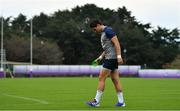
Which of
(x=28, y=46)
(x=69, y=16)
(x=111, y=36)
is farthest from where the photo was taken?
(x=69, y=16)

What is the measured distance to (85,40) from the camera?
110 m

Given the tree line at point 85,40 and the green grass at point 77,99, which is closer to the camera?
the green grass at point 77,99

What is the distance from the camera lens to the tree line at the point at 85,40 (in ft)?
346

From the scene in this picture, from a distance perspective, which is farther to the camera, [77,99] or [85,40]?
[85,40]

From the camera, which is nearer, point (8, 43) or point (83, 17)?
point (8, 43)

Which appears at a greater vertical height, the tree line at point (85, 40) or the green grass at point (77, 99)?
the tree line at point (85, 40)

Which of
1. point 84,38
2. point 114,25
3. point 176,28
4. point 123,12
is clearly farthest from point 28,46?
point 176,28

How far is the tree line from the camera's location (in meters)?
105

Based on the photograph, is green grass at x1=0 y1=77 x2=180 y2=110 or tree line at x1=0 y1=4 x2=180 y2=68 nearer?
green grass at x1=0 y1=77 x2=180 y2=110

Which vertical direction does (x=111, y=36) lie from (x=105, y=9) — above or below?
below

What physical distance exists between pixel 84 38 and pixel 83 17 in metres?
12.3

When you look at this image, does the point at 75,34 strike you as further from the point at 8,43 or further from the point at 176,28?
the point at 176,28

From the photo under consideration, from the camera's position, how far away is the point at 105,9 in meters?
123

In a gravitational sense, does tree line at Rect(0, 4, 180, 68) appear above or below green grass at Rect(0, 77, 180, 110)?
above
